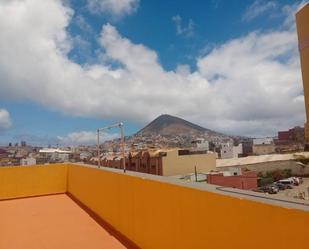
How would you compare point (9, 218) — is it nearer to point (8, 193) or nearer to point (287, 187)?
point (8, 193)

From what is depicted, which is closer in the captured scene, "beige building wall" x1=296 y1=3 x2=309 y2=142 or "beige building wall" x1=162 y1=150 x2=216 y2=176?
"beige building wall" x1=296 y1=3 x2=309 y2=142

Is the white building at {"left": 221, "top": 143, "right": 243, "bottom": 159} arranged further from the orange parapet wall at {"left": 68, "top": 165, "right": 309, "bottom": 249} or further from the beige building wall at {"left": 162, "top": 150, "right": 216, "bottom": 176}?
the orange parapet wall at {"left": 68, "top": 165, "right": 309, "bottom": 249}

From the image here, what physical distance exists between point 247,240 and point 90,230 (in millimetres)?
3712

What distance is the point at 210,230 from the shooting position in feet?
9.04

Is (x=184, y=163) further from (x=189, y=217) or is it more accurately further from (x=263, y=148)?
(x=263, y=148)

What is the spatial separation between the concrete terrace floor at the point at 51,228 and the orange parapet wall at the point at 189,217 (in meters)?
0.34

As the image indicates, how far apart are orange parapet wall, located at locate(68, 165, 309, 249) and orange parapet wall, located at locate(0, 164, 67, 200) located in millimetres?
3892

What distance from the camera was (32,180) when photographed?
366 inches

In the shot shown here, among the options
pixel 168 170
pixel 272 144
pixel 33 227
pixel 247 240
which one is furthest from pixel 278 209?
pixel 272 144

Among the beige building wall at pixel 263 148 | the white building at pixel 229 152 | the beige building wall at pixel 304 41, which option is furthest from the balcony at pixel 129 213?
the beige building wall at pixel 263 148

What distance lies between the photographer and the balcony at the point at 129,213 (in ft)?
7.17

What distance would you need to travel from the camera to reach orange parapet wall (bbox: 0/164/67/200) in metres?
9.00

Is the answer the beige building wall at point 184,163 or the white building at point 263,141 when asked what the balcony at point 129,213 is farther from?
the white building at point 263,141

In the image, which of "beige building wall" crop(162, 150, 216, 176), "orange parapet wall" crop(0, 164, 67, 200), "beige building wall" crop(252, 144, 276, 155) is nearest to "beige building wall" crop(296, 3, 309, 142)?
"orange parapet wall" crop(0, 164, 67, 200)
